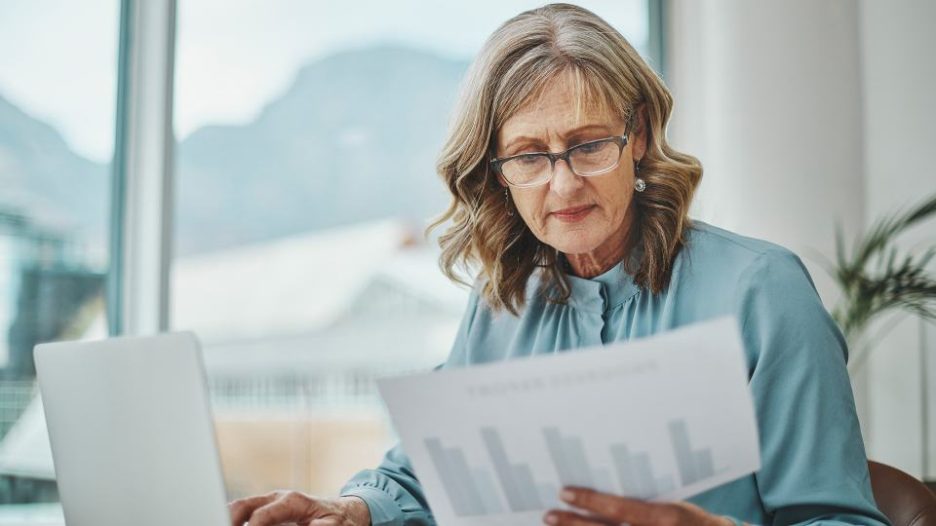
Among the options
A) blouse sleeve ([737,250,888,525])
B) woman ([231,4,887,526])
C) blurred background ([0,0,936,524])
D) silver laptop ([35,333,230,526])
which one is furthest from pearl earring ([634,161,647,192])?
blurred background ([0,0,936,524])

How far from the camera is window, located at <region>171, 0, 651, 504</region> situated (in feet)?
9.80

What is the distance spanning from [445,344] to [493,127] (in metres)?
1.90

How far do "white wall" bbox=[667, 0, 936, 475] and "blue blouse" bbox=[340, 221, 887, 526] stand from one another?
5.67ft

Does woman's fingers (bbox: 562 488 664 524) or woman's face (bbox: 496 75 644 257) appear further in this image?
woman's face (bbox: 496 75 644 257)

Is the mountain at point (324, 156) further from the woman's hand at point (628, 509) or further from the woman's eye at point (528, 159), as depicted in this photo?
the woman's hand at point (628, 509)

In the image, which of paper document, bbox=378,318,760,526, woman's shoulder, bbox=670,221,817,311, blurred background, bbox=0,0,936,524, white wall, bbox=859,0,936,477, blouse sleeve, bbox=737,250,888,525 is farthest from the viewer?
white wall, bbox=859,0,936,477

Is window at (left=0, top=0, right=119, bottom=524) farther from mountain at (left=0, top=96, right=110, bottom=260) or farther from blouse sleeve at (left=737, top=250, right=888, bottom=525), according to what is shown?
blouse sleeve at (left=737, top=250, right=888, bottom=525)

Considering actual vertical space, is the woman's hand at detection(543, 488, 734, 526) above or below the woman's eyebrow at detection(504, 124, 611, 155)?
below

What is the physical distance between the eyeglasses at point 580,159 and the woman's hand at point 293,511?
528 mm

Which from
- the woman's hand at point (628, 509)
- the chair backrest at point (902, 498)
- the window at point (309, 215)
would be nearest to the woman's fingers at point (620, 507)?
the woman's hand at point (628, 509)

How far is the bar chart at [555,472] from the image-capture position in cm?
83

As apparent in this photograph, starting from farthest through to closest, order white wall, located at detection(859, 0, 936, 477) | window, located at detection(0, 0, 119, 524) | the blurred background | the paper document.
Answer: white wall, located at detection(859, 0, 936, 477) → the blurred background → window, located at detection(0, 0, 119, 524) → the paper document

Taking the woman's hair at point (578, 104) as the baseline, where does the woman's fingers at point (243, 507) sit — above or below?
below

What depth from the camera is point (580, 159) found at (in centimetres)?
139
